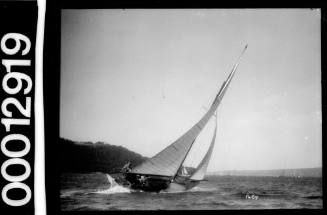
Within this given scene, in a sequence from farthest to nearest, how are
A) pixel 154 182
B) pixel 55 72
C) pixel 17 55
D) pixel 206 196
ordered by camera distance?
pixel 154 182
pixel 206 196
pixel 55 72
pixel 17 55

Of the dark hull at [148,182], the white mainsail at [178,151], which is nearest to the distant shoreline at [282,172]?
the white mainsail at [178,151]

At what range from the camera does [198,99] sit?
542 cm

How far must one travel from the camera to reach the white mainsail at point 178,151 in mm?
5367

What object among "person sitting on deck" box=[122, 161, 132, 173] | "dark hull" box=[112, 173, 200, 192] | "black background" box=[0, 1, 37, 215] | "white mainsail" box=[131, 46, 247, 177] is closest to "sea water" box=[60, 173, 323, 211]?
"dark hull" box=[112, 173, 200, 192]

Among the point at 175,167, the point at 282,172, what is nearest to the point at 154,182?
the point at 175,167

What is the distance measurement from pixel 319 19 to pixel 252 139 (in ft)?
5.66

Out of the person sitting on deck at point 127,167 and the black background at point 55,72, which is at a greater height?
the black background at point 55,72

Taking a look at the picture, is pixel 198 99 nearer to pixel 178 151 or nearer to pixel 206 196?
pixel 178 151

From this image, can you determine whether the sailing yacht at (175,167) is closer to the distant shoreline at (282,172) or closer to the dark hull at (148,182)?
the dark hull at (148,182)

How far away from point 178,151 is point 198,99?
74cm

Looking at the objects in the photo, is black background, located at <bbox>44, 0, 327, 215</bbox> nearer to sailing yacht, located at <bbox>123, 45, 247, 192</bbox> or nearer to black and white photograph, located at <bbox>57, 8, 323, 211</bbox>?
black and white photograph, located at <bbox>57, 8, 323, 211</bbox>

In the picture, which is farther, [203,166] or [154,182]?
[154,182]
